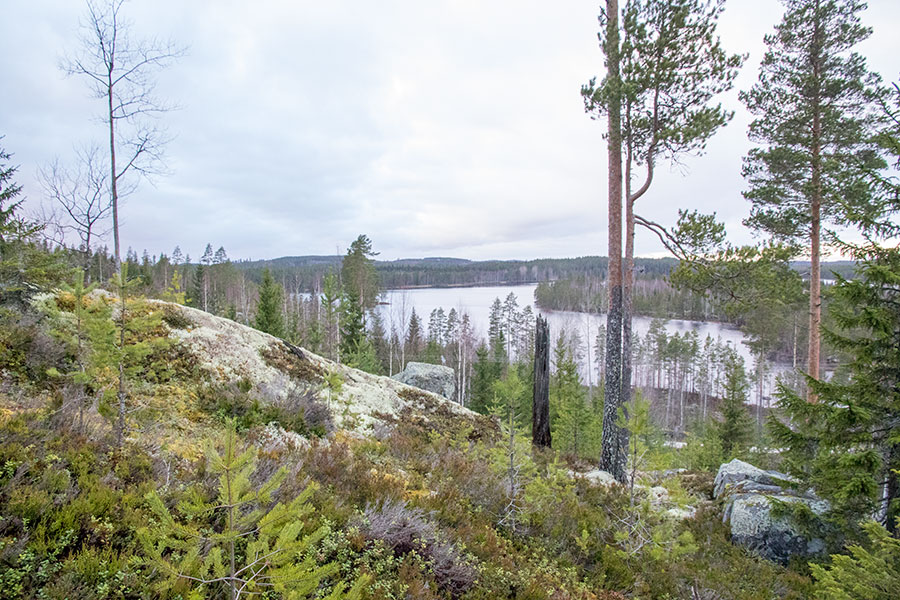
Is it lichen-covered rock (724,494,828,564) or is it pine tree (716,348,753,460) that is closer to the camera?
lichen-covered rock (724,494,828,564)

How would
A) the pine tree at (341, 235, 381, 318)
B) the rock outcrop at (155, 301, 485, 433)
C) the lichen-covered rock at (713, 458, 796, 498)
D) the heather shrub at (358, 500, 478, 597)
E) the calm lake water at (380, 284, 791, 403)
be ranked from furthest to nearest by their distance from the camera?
the calm lake water at (380, 284, 791, 403) → the pine tree at (341, 235, 381, 318) → the lichen-covered rock at (713, 458, 796, 498) → the rock outcrop at (155, 301, 485, 433) → the heather shrub at (358, 500, 478, 597)

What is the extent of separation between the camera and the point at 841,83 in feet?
30.6

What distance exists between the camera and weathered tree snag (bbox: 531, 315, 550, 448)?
11.4 metres

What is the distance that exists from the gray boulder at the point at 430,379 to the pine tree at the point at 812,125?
542 inches

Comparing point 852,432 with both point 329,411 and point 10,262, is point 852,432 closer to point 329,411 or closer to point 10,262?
point 329,411

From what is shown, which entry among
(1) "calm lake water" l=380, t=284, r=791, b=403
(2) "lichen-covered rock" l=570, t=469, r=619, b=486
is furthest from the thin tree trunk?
(1) "calm lake water" l=380, t=284, r=791, b=403

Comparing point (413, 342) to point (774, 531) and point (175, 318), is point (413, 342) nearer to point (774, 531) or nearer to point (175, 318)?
point (175, 318)

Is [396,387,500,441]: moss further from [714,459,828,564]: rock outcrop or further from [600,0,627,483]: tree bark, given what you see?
[714,459,828,564]: rock outcrop

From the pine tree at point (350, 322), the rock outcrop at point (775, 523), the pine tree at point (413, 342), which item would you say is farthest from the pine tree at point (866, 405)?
the pine tree at point (413, 342)

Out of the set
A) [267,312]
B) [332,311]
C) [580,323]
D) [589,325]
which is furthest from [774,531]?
[580,323]

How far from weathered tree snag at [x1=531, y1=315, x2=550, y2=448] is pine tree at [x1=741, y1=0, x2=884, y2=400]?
670 cm

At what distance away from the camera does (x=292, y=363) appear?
9227 mm

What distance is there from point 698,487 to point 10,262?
15528mm

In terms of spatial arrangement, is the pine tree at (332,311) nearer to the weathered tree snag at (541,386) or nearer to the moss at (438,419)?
the moss at (438,419)
